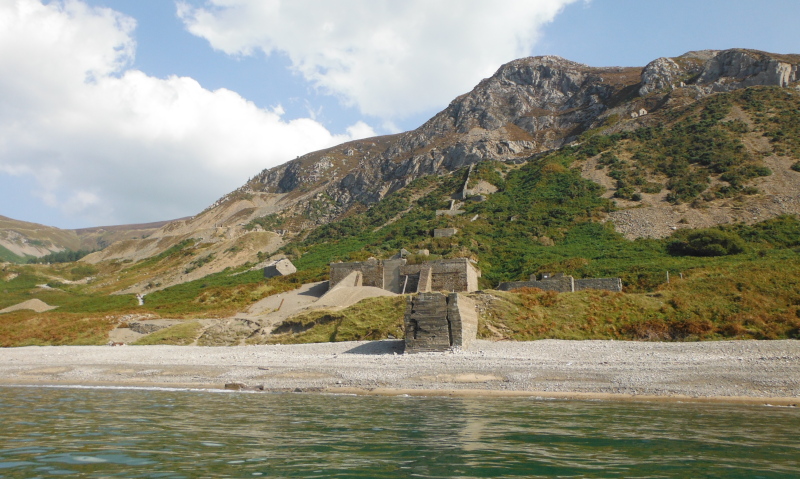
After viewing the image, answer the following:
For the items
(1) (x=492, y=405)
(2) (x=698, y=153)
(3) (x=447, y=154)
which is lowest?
(1) (x=492, y=405)

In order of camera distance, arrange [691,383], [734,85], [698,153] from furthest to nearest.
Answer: [734,85] → [698,153] → [691,383]

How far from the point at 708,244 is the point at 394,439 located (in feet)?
125

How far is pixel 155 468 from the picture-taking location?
657cm

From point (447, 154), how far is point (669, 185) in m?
54.6

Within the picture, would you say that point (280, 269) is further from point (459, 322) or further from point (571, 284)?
point (459, 322)

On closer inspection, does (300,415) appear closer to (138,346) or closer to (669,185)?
(138,346)

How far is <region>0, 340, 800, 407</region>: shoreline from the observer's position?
13.2 m

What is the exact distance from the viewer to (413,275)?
34.9 metres

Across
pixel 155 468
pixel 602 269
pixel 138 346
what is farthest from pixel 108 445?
pixel 602 269

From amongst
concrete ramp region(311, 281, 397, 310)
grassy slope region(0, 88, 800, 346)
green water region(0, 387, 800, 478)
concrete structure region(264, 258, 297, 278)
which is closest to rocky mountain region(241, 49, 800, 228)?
grassy slope region(0, 88, 800, 346)

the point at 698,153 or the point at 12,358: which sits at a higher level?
the point at 698,153

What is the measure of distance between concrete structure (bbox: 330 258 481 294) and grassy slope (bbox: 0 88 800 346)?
A: 192 inches

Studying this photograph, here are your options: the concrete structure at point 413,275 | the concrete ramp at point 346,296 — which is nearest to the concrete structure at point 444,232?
the concrete structure at point 413,275

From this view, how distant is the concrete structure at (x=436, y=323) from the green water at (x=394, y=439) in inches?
219
